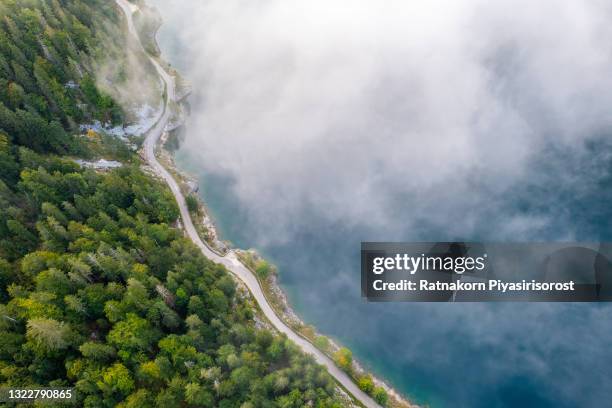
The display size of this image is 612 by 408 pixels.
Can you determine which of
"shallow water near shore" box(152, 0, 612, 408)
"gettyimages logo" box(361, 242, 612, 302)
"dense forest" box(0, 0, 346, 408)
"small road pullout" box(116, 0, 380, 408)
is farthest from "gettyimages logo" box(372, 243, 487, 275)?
"dense forest" box(0, 0, 346, 408)

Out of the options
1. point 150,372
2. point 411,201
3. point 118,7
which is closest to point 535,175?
point 411,201

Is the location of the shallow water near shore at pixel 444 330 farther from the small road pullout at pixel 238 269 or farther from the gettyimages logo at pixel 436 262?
the small road pullout at pixel 238 269

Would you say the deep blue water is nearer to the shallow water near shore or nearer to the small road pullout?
the shallow water near shore

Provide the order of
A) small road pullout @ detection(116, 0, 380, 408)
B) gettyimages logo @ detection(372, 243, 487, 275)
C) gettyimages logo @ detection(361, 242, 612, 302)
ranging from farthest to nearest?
gettyimages logo @ detection(372, 243, 487, 275) → gettyimages logo @ detection(361, 242, 612, 302) → small road pullout @ detection(116, 0, 380, 408)

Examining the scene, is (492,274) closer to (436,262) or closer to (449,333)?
(436,262)

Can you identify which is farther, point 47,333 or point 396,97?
point 396,97

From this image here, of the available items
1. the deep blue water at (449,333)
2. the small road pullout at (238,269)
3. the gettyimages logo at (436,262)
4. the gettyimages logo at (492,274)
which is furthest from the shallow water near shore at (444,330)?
the small road pullout at (238,269)

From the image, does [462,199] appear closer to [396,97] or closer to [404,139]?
[404,139]
